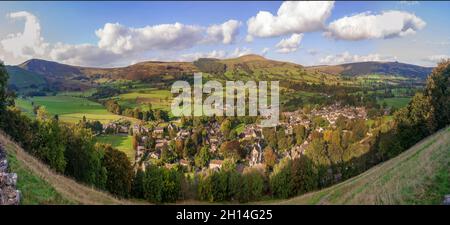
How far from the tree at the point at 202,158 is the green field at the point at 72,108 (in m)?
21.6

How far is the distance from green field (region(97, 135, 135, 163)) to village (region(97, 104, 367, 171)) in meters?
1.30

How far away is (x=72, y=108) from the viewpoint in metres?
84.0

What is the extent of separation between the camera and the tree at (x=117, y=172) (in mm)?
37719

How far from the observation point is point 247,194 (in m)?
42.9

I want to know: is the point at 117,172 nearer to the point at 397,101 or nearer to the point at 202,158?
the point at 202,158

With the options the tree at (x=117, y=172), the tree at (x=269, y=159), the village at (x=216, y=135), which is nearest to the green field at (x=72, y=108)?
the village at (x=216, y=135)

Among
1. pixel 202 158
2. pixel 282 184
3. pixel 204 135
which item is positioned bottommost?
pixel 202 158

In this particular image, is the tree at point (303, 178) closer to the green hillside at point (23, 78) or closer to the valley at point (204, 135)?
the valley at point (204, 135)

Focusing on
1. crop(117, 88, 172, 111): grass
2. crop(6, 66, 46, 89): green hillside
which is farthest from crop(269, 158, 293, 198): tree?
crop(6, 66, 46, 89): green hillside

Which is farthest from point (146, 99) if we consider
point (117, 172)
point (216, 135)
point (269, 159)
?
point (117, 172)

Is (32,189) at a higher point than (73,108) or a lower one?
higher

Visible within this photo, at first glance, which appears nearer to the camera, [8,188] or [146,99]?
[8,188]

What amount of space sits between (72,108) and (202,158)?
36531mm
